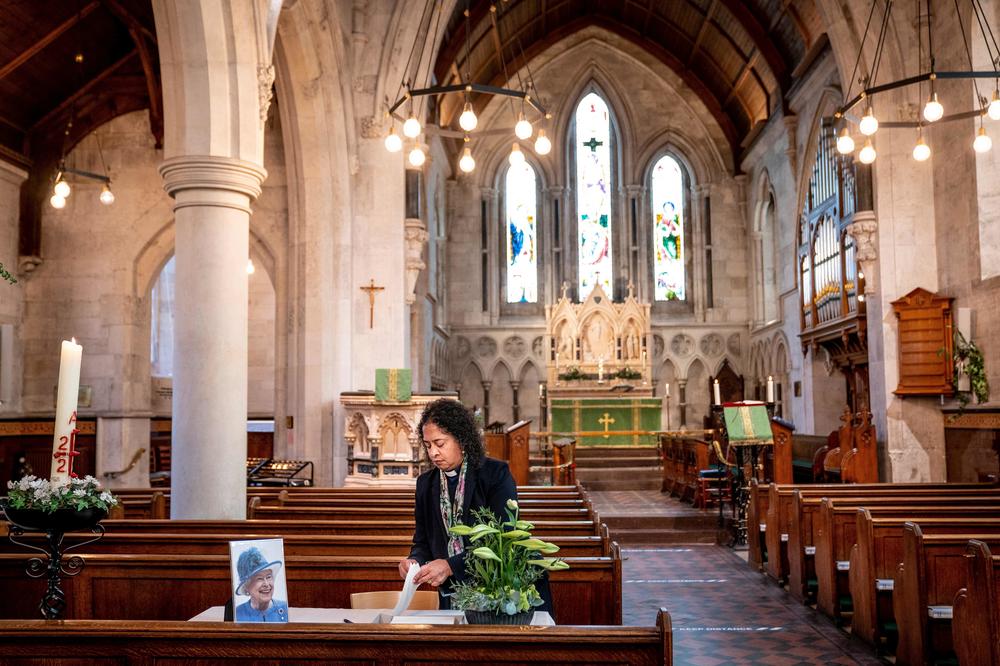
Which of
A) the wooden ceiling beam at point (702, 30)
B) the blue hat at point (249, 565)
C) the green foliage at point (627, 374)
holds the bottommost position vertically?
the blue hat at point (249, 565)

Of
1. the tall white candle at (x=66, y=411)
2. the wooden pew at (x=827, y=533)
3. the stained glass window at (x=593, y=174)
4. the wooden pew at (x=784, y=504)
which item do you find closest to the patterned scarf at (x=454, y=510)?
the tall white candle at (x=66, y=411)

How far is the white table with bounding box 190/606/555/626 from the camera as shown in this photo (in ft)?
8.98

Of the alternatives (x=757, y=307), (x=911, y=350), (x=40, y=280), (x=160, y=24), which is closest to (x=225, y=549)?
(x=160, y=24)

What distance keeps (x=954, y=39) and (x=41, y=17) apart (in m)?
11.3

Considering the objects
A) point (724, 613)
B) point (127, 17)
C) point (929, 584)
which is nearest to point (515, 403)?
point (127, 17)

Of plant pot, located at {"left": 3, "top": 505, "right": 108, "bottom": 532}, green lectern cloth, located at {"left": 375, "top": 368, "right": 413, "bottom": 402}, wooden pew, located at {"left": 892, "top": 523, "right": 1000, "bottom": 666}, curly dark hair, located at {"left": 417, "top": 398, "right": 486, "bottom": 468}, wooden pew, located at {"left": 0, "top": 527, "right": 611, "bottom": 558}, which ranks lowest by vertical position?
wooden pew, located at {"left": 892, "top": 523, "right": 1000, "bottom": 666}

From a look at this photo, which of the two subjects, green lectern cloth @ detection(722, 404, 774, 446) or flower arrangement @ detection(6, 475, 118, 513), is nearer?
flower arrangement @ detection(6, 475, 118, 513)

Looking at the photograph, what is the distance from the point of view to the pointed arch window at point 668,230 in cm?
2356

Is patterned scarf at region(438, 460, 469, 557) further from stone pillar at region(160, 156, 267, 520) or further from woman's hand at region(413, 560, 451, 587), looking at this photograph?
stone pillar at region(160, 156, 267, 520)

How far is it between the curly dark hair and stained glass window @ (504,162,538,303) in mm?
20470

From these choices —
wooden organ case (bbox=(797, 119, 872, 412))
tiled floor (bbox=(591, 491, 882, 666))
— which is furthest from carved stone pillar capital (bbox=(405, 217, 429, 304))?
wooden organ case (bbox=(797, 119, 872, 412))

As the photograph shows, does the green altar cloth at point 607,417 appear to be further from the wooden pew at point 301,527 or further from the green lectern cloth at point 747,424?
the wooden pew at point 301,527

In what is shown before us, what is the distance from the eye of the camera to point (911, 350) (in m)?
11.2

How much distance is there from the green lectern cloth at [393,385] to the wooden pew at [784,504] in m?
4.12
